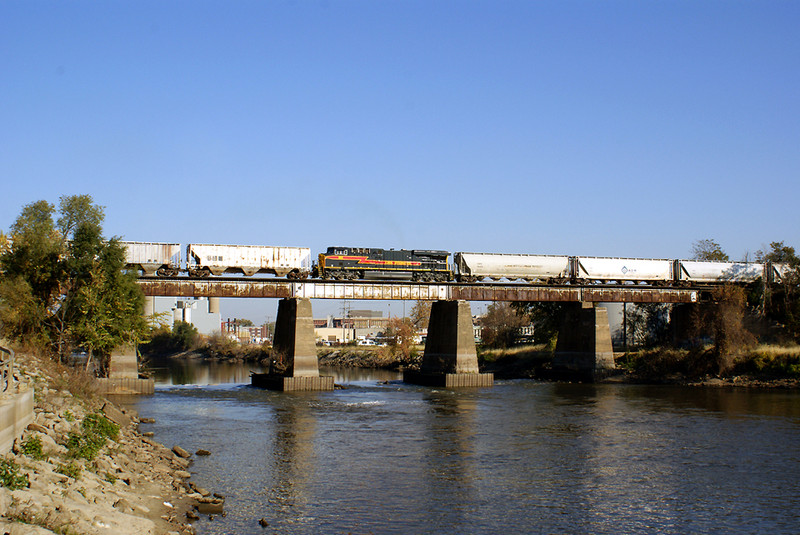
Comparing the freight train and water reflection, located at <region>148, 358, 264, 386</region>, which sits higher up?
the freight train

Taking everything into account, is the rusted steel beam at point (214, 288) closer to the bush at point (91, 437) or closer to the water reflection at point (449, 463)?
the water reflection at point (449, 463)

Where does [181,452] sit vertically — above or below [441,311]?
below

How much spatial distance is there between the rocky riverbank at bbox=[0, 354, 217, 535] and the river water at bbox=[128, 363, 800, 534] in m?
1.15

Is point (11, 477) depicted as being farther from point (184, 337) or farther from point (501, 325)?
point (184, 337)

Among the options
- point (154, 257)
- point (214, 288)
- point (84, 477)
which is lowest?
point (84, 477)

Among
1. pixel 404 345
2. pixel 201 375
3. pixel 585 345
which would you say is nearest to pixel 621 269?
pixel 585 345

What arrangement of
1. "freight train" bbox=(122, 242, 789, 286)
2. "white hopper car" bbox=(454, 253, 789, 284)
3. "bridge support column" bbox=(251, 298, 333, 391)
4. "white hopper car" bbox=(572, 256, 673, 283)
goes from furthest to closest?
"white hopper car" bbox=(572, 256, 673, 283) < "white hopper car" bbox=(454, 253, 789, 284) < "freight train" bbox=(122, 242, 789, 286) < "bridge support column" bbox=(251, 298, 333, 391)

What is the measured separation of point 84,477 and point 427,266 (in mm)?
44591

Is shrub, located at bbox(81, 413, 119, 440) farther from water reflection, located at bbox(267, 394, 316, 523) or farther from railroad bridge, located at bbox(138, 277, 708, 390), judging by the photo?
railroad bridge, located at bbox(138, 277, 708, 390)

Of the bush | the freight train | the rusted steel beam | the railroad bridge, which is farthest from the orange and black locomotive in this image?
the bush

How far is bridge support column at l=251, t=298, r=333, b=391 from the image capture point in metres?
50.8

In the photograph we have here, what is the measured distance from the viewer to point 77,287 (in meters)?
44.0

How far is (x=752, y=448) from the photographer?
27.7 meters

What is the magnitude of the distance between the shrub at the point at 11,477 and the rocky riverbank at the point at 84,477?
0.06ft
